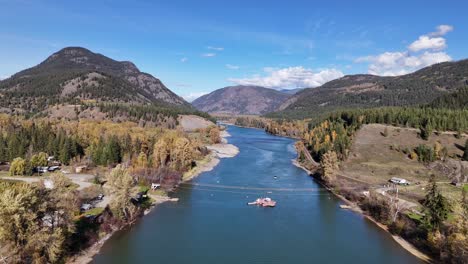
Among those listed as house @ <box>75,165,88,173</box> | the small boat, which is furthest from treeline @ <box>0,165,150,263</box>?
house @ <box>75,165,88,173</box>

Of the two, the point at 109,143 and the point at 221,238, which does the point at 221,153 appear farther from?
the point at 221,238

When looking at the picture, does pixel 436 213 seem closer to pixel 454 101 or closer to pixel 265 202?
pixel 265 202

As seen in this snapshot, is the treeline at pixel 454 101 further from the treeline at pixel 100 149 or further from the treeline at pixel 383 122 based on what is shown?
the treeline at pixel 100 149

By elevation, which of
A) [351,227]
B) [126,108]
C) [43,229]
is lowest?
[351,227]

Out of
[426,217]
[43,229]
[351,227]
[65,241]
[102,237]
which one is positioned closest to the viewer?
[43,229]

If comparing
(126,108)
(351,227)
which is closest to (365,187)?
(351,227)
